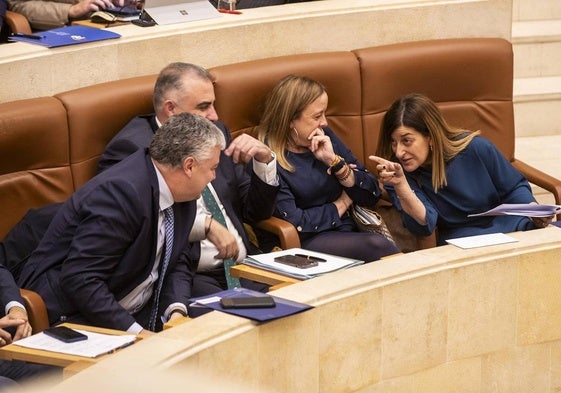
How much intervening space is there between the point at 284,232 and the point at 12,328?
1224 mm

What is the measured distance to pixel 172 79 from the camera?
3.90m

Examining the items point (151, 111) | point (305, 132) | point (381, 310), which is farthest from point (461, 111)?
point (381, 310)

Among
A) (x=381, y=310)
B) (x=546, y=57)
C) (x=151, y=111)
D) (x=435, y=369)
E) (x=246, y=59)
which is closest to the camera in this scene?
(x=381, y=310)

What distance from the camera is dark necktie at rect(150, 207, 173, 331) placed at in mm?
3283

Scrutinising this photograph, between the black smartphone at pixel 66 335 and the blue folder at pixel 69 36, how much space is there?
174 centimetres

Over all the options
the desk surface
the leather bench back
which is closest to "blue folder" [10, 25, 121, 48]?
the leather bench back

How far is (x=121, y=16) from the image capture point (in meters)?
4.79

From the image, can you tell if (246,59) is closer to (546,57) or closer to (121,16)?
(121,16)

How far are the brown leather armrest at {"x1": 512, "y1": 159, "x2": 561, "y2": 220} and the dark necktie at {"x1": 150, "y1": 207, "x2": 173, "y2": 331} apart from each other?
76.2 inches

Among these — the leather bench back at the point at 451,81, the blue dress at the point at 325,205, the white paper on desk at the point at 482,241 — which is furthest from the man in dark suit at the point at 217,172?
the leather bench back at the point at 451,81

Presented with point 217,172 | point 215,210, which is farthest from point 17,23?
point 215,210

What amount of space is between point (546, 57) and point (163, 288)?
135 inches

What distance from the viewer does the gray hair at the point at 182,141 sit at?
10.7 ft

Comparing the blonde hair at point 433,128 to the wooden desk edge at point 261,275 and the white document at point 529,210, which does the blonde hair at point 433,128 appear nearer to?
the white document at point 529,210
